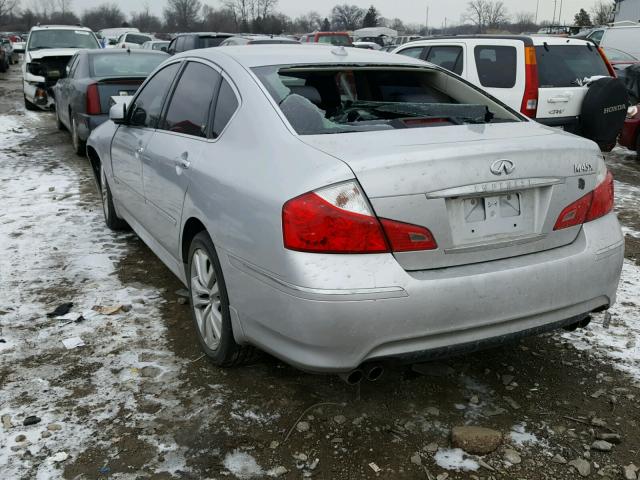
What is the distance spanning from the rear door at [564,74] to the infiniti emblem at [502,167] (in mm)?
5583

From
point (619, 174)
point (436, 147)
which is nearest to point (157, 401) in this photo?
point (436, 147)

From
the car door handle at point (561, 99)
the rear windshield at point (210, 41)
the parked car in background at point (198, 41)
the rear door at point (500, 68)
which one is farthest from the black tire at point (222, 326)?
the rear windshield at point (210, 41)

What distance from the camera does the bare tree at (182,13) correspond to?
342 feet

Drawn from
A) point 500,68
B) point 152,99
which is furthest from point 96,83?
point 500,68

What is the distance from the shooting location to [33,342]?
374cm

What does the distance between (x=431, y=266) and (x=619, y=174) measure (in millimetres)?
7157

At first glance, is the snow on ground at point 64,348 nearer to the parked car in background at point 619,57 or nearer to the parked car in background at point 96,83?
the parked car in background at point 96,83

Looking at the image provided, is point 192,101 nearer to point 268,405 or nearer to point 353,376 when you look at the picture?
point 268,405

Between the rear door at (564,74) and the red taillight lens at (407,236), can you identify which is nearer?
the red taillight lens at (407,236)

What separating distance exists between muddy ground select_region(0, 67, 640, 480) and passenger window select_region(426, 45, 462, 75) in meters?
4.84

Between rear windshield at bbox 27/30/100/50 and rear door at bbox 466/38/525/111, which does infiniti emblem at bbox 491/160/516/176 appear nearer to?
rear door at bbox 466/38/525/111

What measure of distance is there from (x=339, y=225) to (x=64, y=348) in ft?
6.78

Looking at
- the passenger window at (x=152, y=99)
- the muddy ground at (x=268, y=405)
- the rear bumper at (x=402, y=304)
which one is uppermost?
the passenger window at (x=152, y=99)

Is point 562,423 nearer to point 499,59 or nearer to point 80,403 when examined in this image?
point 80,403
